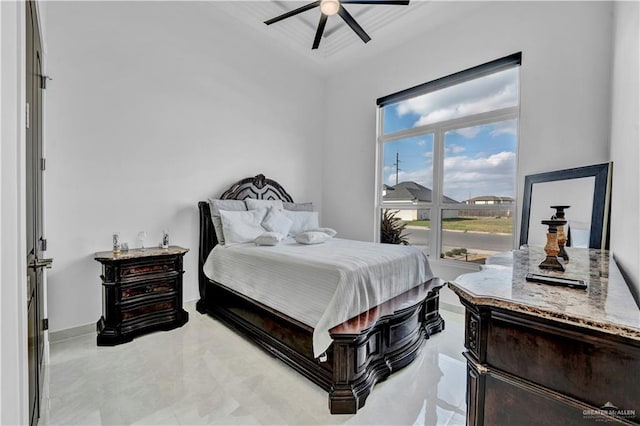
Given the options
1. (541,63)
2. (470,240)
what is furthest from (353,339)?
(541,63)

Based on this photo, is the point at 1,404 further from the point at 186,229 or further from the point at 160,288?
the point at 186,229

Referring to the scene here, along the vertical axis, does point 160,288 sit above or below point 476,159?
below

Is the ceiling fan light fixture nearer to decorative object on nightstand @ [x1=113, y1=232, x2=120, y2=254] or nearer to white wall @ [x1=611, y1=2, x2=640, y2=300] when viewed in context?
white wall @ [x1=611, y1=2, x2=640, y2=300]

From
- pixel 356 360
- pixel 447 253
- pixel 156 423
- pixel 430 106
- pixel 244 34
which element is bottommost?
pixel 156 423

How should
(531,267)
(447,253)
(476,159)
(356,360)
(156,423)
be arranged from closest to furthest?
(531,267)
(156,423)
(356,360)
(476,159)
(447,253)

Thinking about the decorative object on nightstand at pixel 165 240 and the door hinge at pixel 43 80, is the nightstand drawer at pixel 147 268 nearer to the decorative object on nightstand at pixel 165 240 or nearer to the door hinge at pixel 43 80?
the decorative object on nightstand at pixel 165 240

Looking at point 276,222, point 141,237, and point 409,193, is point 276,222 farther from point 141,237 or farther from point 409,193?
point 409,193

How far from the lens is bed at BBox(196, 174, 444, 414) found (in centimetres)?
188

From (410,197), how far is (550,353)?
3417mm

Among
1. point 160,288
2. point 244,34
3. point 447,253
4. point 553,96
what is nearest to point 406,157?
point 447,253

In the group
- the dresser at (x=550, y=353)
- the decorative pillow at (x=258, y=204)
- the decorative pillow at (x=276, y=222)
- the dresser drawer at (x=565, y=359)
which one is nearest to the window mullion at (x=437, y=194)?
the decorative pillow at (x=276, y=222)

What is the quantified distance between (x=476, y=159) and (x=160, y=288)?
12.5ft

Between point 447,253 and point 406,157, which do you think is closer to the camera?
point 447,253

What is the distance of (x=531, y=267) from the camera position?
1430 millimetres
